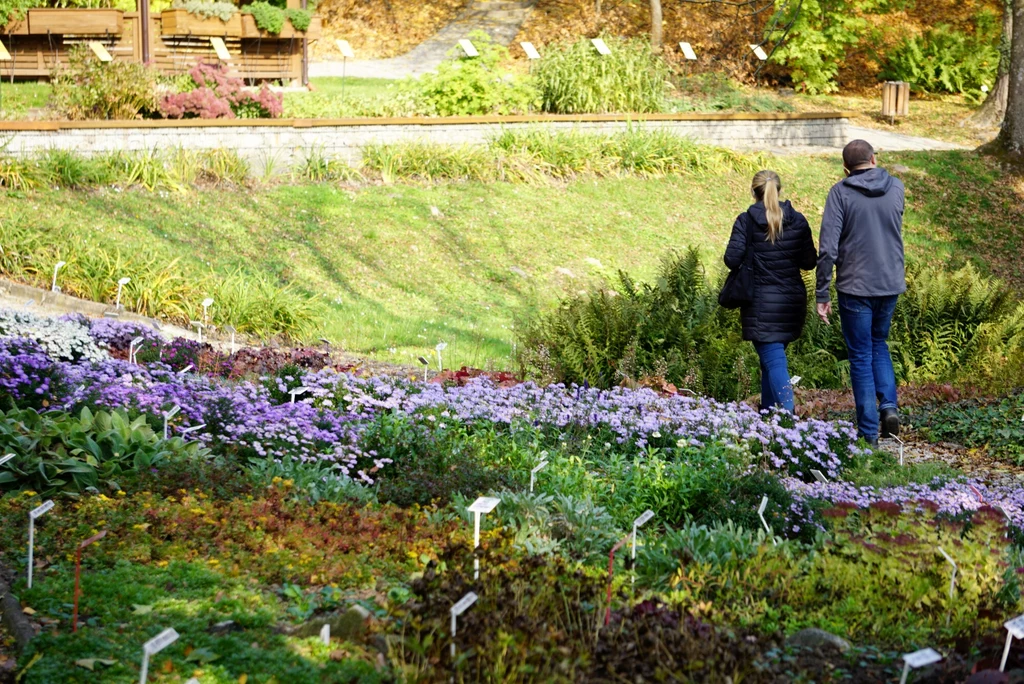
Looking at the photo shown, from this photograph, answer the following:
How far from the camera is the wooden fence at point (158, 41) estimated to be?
2119 cm

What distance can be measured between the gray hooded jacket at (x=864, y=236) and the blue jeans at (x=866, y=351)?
4.2 inches

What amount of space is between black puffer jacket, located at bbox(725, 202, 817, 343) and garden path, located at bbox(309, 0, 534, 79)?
714 inches

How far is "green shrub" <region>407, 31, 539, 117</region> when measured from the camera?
17969mm

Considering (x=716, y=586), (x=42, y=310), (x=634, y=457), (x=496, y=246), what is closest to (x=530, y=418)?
(x=634, y=457)

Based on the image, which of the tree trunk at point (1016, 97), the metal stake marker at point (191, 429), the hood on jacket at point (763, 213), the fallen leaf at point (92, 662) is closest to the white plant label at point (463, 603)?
the fallen leaf at point (92, 662)

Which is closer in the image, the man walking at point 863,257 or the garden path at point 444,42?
the man walking at point 863,257

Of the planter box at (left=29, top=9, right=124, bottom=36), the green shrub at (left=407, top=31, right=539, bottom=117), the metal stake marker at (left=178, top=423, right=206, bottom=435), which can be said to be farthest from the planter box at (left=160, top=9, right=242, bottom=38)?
the metal stake marker at (left=178, top=423, right=206, bottom=435)

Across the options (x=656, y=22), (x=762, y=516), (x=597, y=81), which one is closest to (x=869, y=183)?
(x=762, y=516)

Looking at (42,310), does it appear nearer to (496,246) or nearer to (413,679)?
(496,246)

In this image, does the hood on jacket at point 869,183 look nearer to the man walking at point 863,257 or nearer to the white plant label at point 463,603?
the man walking at point 863,257

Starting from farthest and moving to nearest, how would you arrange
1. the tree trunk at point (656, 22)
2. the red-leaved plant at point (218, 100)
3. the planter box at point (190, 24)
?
1. the tree trunk at point (656, 22)
2. the planter box at point (190, 24)
3. the red-leaved plant at point (218, 100)

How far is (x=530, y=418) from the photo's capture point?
6648 millimetres

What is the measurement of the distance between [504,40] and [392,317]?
19136mm

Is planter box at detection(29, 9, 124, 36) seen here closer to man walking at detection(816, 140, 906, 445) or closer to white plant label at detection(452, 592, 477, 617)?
man walking at detection(816, 140, 906, 445)
